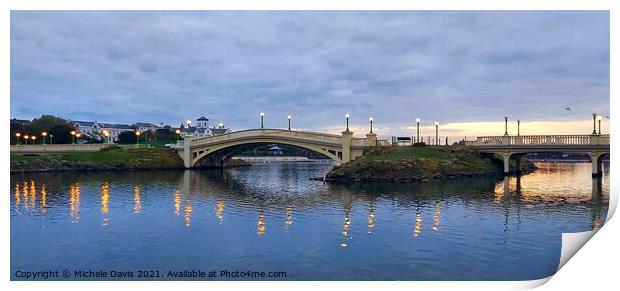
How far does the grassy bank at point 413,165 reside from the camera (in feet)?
156

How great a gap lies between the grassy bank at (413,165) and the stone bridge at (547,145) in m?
1.80

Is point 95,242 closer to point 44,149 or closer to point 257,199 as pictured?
point 257,199

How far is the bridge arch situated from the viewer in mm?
54656

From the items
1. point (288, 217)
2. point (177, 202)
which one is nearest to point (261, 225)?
point (288, 217)

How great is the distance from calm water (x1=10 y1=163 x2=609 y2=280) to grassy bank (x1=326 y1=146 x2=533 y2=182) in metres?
8.87

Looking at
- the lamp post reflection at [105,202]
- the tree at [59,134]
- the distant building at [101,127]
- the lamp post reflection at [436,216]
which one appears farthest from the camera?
the distant building at [101,127]

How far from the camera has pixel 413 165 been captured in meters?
48.6

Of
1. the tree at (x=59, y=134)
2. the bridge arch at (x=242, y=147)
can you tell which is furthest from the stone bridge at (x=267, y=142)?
the tree at (x=59, y=134)

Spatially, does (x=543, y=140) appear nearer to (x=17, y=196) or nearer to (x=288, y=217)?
(x=288, y=217)

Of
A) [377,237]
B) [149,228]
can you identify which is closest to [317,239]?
[377,237]

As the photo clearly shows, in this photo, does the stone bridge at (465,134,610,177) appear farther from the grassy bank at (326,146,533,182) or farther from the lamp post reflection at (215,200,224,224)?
the lamp post reflection at (215,200,224,224)

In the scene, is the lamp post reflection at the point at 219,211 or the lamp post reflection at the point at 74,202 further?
the lamp post reflection at the point at 74,202

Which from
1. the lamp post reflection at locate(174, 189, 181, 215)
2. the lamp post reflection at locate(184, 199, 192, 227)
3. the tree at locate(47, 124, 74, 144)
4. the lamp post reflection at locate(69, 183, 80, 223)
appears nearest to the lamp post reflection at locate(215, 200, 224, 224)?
the lamp post reflection at locate(184, 199, 192, 227)

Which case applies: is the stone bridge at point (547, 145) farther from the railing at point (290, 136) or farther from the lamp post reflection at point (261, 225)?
the lamp post reflection at point (261, 225)
